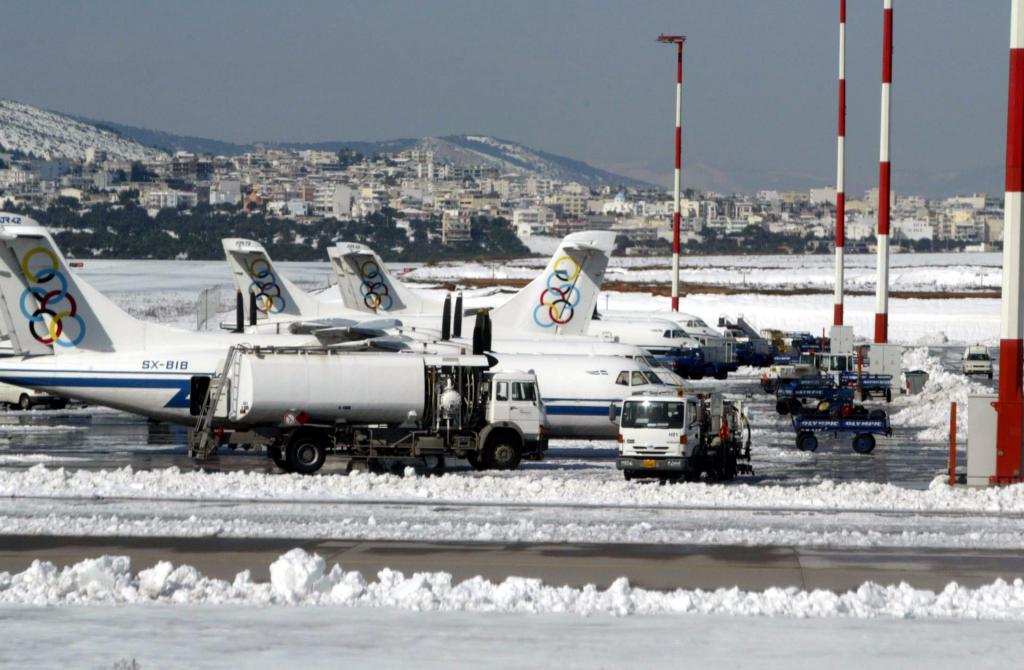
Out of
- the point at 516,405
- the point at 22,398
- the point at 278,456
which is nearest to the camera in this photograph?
the point at 278,456

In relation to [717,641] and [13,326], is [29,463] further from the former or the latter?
[717,641]

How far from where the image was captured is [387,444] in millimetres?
33375

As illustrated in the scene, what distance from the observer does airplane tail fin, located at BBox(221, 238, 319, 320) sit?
2462 inches

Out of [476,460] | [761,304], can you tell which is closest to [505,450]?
[476,460]

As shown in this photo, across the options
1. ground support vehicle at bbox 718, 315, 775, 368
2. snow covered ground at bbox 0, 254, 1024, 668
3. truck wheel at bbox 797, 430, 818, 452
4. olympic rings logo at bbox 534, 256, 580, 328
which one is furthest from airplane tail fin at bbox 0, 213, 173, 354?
ground support vehicle at bbox 718, 315, 775, 368

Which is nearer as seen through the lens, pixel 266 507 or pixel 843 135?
pixel 266 507

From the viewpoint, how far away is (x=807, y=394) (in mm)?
49375

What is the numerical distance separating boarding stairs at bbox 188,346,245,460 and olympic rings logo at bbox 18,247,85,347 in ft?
17.6

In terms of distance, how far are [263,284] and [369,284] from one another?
4914 millimetres

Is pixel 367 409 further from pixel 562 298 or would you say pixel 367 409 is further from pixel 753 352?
pixel 753 352

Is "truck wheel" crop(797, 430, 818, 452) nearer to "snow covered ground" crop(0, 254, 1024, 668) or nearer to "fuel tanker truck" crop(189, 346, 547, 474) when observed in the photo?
"snow covered ground" crop(0, 254, 1024, 668)

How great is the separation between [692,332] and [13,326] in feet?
131

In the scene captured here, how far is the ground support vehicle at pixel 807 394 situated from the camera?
48312 millimetres

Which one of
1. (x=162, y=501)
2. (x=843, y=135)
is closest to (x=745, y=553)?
(x=162, y=501)
